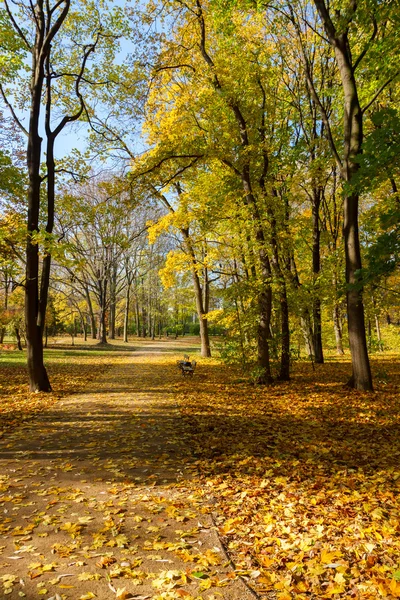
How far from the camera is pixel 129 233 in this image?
33656 mm

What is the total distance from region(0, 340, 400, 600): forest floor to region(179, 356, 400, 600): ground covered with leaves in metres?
0.02

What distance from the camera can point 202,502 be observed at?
4141mm

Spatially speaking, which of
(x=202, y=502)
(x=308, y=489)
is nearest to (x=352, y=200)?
Answer: (x=308, y=489)

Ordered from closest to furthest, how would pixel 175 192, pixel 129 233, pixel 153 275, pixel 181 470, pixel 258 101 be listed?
pixel 181 470, pixel 258 101, pixel 175 192, pixel 129 233, pixel 153 275

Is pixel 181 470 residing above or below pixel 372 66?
below

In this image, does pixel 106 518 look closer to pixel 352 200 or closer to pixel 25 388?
pixel 25 388

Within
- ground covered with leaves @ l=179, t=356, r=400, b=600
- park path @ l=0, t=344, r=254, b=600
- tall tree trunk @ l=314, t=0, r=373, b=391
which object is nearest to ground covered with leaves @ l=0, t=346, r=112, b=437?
park path @ l=0, t=344, r=254, b=600

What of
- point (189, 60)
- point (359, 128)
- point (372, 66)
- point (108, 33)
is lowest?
point (359, 128)

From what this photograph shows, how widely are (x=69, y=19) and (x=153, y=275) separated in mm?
36123

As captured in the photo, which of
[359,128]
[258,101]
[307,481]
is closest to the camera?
[307,481]

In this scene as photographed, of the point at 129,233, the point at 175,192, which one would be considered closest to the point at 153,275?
the point at 129,233

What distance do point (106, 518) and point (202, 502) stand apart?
1.05 meters

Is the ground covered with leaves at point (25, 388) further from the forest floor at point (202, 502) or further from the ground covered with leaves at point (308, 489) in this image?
the ground covered with leaves at point (308, 489)

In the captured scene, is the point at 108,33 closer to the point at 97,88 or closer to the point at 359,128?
the point at 97,88
